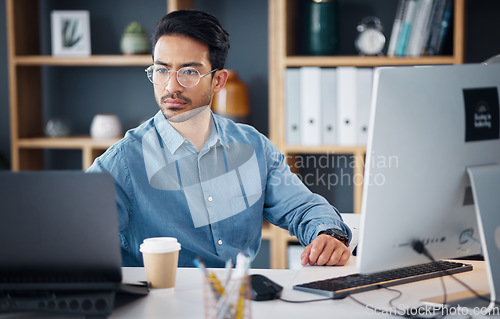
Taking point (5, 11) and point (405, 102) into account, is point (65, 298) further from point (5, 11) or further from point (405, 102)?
point (5, 11)

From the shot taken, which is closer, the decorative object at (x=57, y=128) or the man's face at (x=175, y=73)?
the man's face at (x=175, y=73)

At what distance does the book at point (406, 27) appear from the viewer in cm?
286

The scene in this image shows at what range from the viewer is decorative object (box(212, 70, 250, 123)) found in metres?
3.03

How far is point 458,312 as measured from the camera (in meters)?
1.22

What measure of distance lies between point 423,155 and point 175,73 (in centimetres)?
96

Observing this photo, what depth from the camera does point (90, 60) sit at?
3094 mm

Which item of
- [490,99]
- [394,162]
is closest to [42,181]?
[394,162]

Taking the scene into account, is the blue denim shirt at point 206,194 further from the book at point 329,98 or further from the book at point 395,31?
the book at point 395,31

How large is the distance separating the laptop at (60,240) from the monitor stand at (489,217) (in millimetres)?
652

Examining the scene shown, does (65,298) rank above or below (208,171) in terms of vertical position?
below

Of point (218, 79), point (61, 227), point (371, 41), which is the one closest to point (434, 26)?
point (371, 41)

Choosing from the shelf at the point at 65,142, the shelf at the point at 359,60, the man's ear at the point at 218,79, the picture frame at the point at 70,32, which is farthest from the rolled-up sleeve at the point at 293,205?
the picture frame at the point at 70,32

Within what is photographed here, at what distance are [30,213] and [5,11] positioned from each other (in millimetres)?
2565

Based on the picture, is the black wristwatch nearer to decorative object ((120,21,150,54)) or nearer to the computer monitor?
the computer monitor
